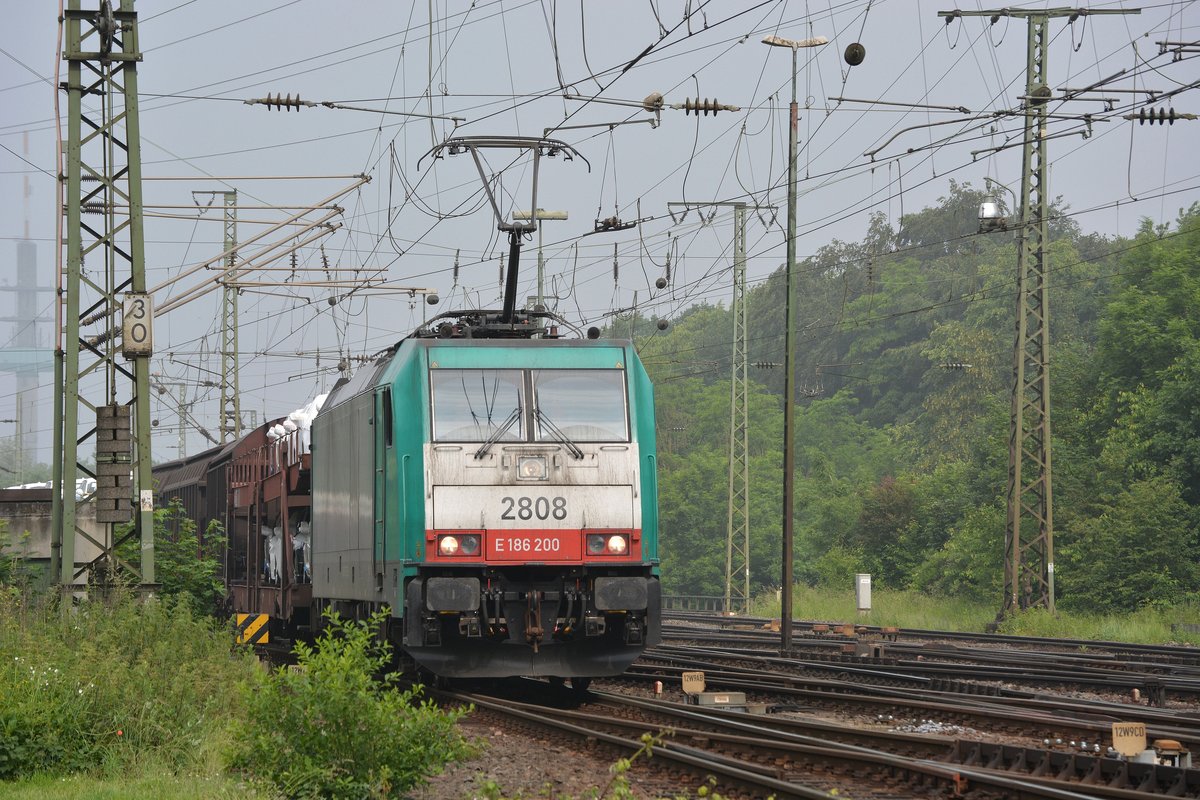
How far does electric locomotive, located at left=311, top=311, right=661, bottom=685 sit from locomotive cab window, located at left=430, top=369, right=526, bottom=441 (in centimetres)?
1

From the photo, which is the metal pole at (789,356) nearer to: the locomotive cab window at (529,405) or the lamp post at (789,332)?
the lamp post at (789,332)

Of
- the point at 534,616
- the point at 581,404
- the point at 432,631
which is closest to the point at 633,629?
the point at 534,616

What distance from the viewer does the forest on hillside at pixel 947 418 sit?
40.1 meters

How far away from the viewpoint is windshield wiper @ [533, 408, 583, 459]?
15.2 m

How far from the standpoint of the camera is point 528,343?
1570 centimetres

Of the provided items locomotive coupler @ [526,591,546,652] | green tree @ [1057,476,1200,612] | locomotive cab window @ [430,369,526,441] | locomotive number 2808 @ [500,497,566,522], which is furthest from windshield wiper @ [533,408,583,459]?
green tree @ [1057,476,1200,612]

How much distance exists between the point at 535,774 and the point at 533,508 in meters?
4.09

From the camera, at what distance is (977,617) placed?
1490 inches

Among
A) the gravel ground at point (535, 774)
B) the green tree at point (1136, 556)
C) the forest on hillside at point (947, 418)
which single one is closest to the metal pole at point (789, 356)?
the forest on hillside at point (947, 418)

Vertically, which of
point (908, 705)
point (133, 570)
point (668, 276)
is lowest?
point (908, 705)

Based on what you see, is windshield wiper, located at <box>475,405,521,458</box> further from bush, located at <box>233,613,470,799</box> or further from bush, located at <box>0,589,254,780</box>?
bush, located at <box>233,613,470,799</box>

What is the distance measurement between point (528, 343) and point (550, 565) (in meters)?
2.35

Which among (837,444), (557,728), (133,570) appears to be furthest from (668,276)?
(837,444)

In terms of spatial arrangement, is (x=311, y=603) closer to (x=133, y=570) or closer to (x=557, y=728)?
(x=133, y=570)
